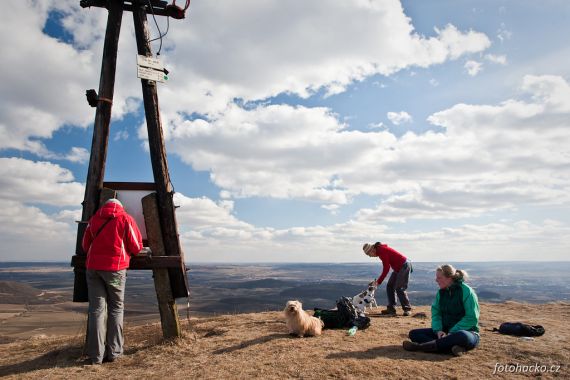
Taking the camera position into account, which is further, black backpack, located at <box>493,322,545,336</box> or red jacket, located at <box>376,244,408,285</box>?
red jacket, located at <box>376,244,408,285</box>

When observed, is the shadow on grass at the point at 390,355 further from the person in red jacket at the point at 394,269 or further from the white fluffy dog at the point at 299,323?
the person in red jacket at the point at 394,269

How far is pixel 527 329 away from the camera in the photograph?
7203 mm

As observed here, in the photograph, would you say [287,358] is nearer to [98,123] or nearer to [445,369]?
[445,369]

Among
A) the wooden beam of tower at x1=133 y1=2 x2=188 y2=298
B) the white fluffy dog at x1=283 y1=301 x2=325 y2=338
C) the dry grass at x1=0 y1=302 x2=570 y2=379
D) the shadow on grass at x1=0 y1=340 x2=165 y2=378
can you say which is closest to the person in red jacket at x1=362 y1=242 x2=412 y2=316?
the dry grass at x1=0 y1=302 x2=570 y2=379

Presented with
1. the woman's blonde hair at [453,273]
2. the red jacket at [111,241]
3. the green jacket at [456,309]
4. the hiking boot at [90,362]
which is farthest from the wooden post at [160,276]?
the woman's blonde hair at [453,273]

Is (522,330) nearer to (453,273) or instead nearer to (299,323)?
(453,273)

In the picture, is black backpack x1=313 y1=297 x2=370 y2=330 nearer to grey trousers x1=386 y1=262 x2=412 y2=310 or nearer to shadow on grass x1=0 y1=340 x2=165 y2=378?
grey trousers x1=386 y1=262 x2=412 y2=310

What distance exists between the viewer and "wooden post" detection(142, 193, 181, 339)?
705 cm

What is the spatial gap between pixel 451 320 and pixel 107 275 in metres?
5.82

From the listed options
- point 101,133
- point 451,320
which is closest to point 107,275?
point 101,133

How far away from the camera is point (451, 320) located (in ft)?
20.9

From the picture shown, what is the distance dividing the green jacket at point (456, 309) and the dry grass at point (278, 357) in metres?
0.49

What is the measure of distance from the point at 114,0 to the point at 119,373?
6969 mm

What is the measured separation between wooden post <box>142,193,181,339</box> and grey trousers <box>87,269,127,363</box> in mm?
932
